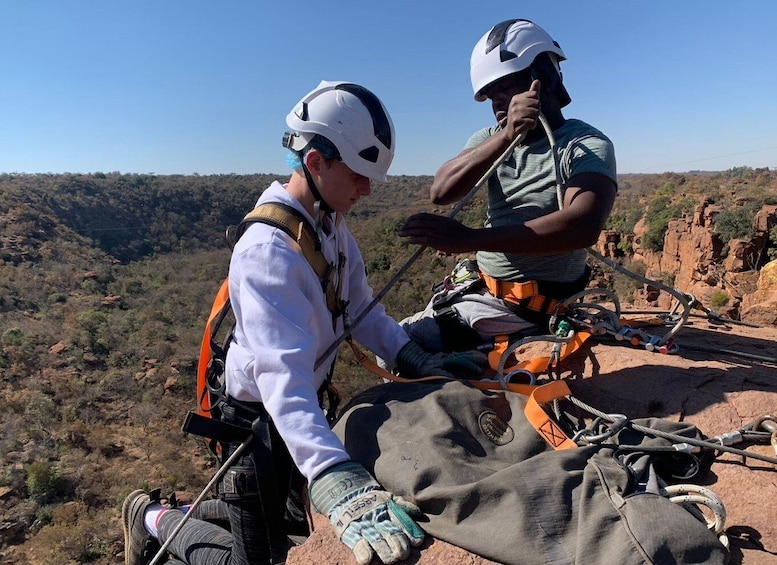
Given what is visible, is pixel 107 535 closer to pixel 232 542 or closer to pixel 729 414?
pixel 232 542

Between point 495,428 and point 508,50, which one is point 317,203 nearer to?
point 495,428

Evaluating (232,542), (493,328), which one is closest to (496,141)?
(493,328)

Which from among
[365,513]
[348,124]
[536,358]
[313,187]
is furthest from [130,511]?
[348,124]

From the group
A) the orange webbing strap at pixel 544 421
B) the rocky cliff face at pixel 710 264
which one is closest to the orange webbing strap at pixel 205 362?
the orange webbing strap at pixel 544 421

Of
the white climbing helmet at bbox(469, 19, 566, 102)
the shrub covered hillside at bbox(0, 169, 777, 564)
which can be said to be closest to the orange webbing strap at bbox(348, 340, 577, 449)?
the white climbing helmet at bbox(469, 19, 566, 102)

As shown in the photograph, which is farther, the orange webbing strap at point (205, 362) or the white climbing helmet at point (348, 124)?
the orange webbing strap at point (205, 362)

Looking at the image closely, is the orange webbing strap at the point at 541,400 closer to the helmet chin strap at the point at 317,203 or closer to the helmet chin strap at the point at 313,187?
the helmet chin strap at the point at 317,203

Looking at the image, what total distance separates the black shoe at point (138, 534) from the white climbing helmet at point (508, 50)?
3.10 meters

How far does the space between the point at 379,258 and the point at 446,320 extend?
816 inches

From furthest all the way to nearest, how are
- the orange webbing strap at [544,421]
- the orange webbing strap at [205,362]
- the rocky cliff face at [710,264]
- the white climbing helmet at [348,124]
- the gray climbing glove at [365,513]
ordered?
the rocky cliff face at [710,264], the orange webbing strap at [205,362], the white climbing helmet at [348,124], the orange webbing strap at [544,421], the gray climbing glove at [365,513]

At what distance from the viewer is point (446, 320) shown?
3.32 m

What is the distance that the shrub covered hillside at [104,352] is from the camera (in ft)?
28.3

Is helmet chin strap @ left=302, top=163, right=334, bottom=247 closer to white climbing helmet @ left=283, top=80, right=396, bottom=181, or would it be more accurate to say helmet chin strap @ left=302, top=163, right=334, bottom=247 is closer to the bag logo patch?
white climbing helmet @ left=283, top=80, right=396, bottom=181

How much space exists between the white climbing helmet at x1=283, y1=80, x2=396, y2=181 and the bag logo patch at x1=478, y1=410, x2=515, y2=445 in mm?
1052
